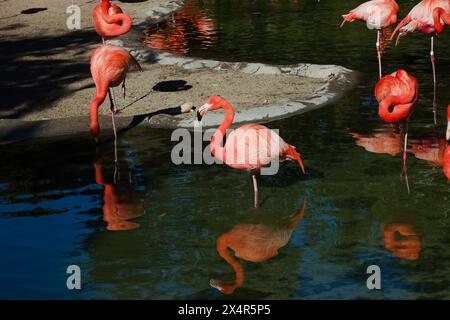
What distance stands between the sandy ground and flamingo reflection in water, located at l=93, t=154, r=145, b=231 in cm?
231

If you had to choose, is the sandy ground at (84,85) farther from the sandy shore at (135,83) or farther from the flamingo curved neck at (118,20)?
the flamingo curved neck at (118,20)

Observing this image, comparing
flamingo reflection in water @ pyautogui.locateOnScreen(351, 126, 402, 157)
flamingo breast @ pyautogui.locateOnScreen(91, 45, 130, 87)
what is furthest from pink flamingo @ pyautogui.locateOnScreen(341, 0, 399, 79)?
flamingo breast @ pyautogui.locateOnScreen(91, 45, 130, 87)

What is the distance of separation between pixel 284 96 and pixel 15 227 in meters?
4.24

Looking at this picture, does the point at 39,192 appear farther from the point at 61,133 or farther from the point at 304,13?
the point at 304,13

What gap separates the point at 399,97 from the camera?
6.99 meters

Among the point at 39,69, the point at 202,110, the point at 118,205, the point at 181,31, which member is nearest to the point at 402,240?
the point at 202,110

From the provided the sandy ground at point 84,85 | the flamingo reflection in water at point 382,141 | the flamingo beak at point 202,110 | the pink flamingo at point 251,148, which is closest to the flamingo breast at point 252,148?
the pink flamingo at point 251,148

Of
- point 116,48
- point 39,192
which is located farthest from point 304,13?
point 39,192

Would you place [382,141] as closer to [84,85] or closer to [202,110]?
[202,110]

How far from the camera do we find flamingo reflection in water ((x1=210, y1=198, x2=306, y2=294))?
524 cm

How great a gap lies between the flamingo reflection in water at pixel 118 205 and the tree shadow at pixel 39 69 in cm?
279

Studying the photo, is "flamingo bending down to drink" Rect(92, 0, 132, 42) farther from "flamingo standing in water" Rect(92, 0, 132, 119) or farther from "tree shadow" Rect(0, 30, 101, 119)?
"tree shadow" Rect(0, 30, 101, 119)

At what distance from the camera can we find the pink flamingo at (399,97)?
274 inches

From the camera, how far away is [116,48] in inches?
333
